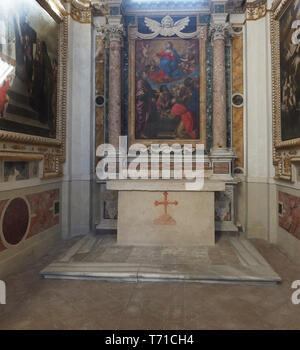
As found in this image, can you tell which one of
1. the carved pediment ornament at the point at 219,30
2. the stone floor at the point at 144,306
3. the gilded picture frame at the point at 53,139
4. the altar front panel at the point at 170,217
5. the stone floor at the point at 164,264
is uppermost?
the carved pediment ornament at the point at 219,30

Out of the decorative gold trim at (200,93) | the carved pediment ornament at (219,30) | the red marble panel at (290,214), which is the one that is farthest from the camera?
the decorative gold trim at (200,93)

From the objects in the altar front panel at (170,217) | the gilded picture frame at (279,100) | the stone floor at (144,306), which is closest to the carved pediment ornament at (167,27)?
the gilded picture frame at (279,100)

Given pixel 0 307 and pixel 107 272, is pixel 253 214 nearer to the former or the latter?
pixel 107 272

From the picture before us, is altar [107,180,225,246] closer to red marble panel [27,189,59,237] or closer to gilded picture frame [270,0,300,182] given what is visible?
red marble panel [27,189,59,237]

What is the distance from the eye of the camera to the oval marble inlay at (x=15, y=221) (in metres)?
4.38

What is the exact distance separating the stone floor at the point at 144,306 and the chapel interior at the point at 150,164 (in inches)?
0.9

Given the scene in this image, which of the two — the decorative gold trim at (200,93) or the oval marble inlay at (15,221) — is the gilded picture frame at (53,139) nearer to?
the oval marble inlay at (15,221)

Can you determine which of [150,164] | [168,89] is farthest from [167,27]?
[150,164]

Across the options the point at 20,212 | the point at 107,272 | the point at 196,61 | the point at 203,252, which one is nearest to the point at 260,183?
the point at 203,252

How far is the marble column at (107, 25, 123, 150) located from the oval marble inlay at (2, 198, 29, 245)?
107 inches

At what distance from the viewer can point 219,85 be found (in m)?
6.66

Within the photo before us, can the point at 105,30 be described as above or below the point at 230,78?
above
